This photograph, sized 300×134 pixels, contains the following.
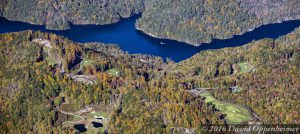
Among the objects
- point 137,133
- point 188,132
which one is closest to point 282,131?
point 188,132

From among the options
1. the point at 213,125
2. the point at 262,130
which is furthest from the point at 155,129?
the point at 262,130

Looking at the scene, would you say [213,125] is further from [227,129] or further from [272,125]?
[272,125]

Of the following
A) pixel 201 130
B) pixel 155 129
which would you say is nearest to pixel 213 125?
pixel 201 130

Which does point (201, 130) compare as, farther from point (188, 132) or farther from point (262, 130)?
point (262, 130)

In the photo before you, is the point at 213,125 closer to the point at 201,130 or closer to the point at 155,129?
the point at 201,130

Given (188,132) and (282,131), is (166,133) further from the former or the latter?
(282,131)

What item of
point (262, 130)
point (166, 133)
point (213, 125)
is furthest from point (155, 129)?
point (262, 130)
